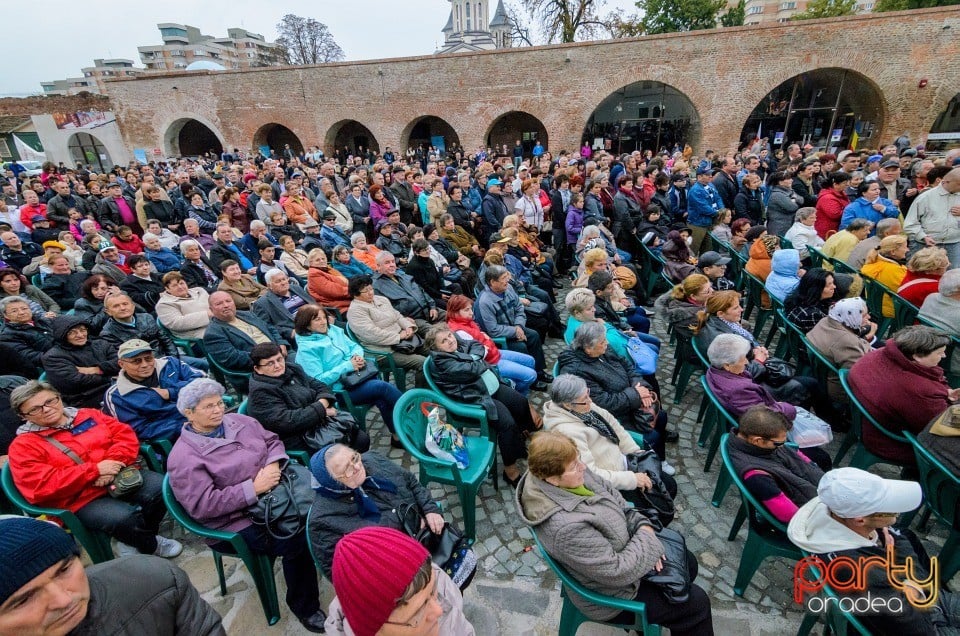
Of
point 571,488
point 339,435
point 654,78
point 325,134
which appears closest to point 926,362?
point 571,488

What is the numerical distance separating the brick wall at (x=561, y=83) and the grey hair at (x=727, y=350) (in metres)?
16.4

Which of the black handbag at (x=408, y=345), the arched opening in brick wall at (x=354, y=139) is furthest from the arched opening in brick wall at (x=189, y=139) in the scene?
the black handbag at (x=408, y=345)

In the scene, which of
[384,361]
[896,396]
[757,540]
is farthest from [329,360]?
[896,396]

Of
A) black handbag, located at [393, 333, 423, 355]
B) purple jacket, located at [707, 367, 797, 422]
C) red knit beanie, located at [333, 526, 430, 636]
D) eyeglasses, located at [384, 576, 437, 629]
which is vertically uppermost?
red knit beanie, located at [333, 526, 430, 636]

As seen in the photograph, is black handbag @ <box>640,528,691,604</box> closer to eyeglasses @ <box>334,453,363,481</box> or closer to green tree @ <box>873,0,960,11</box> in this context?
eyeglasses @ <box>334,453,363,481</box>

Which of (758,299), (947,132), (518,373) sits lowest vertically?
(518,373)

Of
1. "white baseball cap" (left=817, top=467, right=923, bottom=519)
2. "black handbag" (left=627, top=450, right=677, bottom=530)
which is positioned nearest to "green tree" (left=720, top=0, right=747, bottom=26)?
"black handbag" (left=627, top=450, right=677, bottom=530)

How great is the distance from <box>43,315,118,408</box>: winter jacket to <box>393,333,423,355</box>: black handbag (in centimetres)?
224

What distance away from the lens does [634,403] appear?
3.14 m

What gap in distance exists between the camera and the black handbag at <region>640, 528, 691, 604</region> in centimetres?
200

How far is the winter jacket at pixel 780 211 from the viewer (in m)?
6.68

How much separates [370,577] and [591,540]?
0.99m

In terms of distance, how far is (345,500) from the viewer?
2.15 meters

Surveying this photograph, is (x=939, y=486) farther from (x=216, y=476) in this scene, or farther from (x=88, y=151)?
(x=88, y=151)
